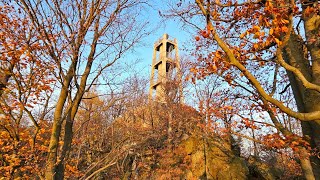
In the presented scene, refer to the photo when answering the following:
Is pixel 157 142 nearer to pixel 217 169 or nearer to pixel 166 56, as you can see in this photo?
pixel 217 169

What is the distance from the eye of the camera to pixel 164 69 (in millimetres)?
21625

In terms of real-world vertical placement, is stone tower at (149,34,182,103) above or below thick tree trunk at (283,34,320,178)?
above

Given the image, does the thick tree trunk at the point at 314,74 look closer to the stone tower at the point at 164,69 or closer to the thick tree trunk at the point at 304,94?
the thick tree trunk at the point at 304,94

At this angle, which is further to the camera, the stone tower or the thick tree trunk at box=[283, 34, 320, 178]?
the stone tower

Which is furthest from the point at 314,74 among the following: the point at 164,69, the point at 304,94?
the point at 164,69

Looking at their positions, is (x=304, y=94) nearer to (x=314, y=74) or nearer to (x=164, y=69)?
(x=314, y=74)

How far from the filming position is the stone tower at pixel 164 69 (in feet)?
→ 62.5

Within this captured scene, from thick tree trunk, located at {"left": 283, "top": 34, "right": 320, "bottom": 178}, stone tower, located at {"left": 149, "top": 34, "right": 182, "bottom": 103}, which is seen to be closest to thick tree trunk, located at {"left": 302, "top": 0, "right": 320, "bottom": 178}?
thick tree trunk, located at {"left": 283, "top": 34, "right": 320, "bottom": 178}

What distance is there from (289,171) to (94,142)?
14.3 m

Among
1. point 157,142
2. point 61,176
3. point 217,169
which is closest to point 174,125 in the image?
point 157,142

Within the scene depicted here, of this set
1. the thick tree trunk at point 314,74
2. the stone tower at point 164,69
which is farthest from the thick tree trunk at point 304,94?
the stone tower at point 164,69

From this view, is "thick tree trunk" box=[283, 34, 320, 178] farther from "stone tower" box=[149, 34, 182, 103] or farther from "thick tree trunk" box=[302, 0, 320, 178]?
"stone tower" box=[149, 34, 182, 103]

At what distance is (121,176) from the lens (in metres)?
15.3

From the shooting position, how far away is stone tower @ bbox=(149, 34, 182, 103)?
1905cm
